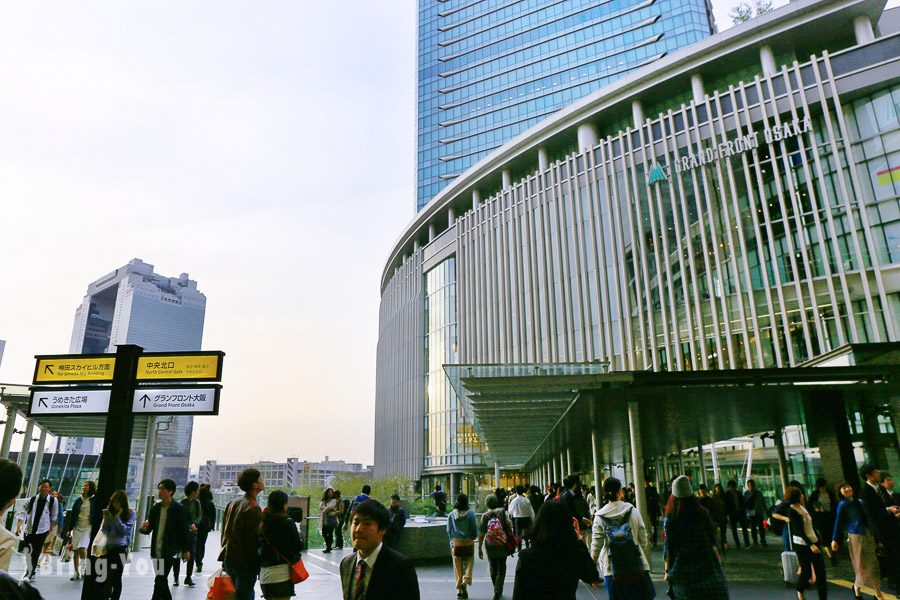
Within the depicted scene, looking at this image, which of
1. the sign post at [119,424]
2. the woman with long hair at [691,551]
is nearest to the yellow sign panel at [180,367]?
the sign post at [119,424]

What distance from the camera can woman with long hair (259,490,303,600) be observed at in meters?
4.56

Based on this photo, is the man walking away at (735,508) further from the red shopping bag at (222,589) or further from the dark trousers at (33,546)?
the dark trousers at (33,546)

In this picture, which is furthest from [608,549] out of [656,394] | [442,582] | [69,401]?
[69,401]

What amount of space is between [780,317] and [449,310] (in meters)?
28.4

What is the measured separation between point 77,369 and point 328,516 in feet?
24.4

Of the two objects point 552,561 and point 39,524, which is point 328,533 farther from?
point 552,561

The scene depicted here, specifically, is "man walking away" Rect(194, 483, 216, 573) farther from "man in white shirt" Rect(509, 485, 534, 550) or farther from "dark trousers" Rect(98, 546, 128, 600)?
"man in white shirt" Rect(509, 485, 534, 550)

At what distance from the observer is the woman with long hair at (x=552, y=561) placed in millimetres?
3086

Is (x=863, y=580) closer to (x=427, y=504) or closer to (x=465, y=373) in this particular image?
(x=465, y=373)

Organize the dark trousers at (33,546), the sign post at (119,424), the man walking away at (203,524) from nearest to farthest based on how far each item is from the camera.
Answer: the sign post at (119,424) → the dark trousers at (33,546) → the man walking away at (203,524)

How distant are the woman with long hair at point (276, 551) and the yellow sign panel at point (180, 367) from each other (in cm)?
535

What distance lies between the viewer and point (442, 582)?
9484mm

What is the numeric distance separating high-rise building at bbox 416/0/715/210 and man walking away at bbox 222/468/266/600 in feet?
222

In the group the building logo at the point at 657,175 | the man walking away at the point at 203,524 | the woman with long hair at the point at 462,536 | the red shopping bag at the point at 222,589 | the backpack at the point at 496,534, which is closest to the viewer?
the red shopping bag at the point at 222,589
